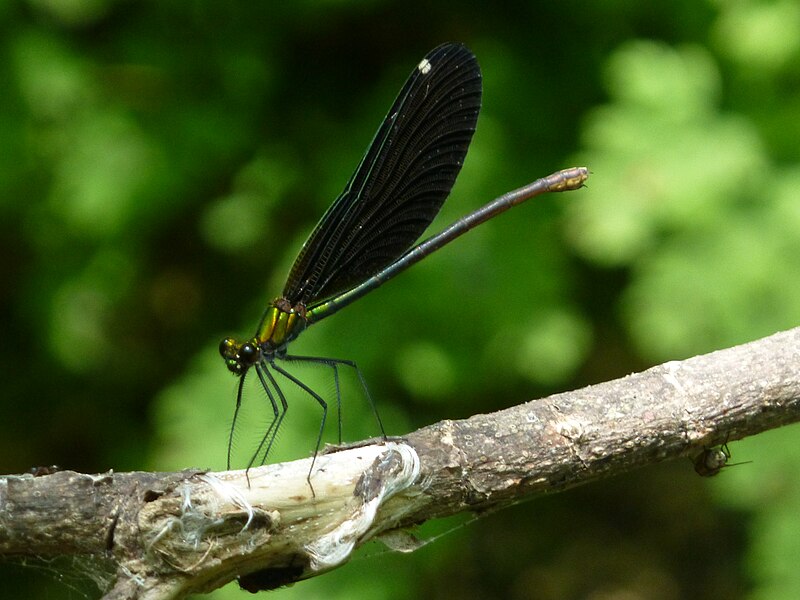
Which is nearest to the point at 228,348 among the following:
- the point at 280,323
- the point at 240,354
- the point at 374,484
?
the point at 240,354

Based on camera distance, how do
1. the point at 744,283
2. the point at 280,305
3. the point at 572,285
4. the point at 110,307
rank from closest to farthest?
1. the point at 280,305
2. the point at 744,283
3. the point at 572,285
4. the point at 110,307

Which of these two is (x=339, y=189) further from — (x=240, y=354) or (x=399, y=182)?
(x=240, y=354)

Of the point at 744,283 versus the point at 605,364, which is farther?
the point at 605,364

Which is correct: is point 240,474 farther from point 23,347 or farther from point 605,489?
point 605,489

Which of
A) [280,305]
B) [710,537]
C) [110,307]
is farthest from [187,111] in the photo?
[710,537]

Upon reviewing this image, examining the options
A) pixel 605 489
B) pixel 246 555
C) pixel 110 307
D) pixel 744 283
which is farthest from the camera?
pixel 605 489

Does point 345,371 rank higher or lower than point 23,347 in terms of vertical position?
lower
